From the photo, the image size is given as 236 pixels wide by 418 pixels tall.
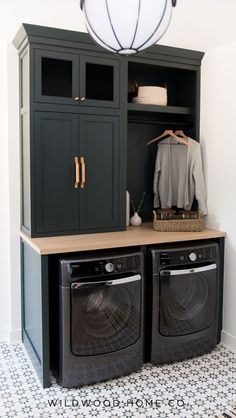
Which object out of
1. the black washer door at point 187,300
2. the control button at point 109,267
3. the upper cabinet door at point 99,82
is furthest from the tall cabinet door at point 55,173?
the black washer door at point 187,300

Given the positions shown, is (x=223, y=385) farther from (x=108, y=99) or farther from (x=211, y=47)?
(x=211, y=47)

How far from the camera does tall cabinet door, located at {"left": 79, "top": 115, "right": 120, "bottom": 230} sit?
2.86 meters

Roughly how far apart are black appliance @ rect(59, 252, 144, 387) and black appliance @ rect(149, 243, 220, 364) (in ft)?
0.48

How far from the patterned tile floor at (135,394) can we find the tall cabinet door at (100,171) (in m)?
1.13

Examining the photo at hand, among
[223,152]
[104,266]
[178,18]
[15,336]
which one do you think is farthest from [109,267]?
[178,18]

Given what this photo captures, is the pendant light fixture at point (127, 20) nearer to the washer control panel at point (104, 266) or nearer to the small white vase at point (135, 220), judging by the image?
the washer control panel at point (104, 266)

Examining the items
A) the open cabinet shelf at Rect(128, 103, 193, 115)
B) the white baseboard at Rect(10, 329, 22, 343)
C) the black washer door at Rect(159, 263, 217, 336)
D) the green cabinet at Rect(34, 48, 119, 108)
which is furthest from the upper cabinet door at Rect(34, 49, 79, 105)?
the white baseboard at Rect(10, 329, 22, 343)

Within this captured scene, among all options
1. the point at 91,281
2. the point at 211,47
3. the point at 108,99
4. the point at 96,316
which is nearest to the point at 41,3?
the point at 108,99

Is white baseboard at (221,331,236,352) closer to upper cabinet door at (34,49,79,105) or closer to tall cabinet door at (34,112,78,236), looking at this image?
tall cabinet door at (34,112,78,236)

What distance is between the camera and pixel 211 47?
3281 mm

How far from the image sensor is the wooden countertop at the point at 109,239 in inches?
96.4

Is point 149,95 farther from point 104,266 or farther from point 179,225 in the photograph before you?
point 104,266

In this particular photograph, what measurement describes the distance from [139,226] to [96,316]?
41.3 inches

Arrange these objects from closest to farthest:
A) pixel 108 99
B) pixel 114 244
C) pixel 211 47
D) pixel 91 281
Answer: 1. pixel 91 281
2. pixel 114 244
3. pixel 108 99
4. pixel 211 47
